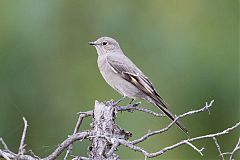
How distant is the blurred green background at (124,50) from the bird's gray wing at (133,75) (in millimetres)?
1418

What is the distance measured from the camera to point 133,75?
5605 millimetres

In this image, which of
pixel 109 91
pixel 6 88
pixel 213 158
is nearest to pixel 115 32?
pixel 109 91

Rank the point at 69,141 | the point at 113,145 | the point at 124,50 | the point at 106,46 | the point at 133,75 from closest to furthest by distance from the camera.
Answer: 1. the point at 113,145
2. the point at 69,141
3. the point at 133,75
4. the point at 106,46
5. the point at 124,50

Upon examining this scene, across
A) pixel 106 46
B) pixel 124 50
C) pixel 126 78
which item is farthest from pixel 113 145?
pixel 124 50

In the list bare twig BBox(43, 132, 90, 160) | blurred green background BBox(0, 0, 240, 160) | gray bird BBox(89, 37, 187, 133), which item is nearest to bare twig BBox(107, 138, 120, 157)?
bare twig BBox(43, 132, 90, 160)

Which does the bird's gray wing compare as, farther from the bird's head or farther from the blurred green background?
the blurred green background

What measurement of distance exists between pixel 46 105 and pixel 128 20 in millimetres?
1296

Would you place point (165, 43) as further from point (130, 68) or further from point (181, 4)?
point (130, 68)

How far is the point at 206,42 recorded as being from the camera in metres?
7.95

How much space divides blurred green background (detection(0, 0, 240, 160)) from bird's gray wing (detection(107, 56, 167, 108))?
1418 millimetres

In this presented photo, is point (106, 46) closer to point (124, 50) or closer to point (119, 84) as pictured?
point (119, 84)

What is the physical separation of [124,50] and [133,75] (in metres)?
2.33

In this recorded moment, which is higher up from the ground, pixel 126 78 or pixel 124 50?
pixel 124 50

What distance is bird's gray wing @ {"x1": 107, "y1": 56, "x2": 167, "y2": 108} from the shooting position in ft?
17.7
